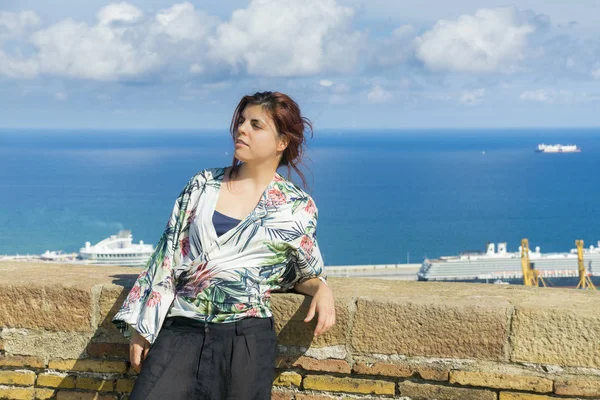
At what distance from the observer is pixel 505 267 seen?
61.0 m

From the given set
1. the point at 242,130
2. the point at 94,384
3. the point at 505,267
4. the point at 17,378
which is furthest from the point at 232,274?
the point at 505,267

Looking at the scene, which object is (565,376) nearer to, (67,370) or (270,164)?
(270,164)

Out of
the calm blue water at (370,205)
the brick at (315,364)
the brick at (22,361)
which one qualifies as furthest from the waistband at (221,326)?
the calm blue water at (370,205)

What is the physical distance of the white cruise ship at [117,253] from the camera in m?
54.5

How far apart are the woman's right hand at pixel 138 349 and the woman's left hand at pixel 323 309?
53 centimetres

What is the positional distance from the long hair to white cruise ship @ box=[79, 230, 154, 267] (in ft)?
171

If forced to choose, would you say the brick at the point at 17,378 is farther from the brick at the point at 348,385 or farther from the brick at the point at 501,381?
the brick at the point at 501,381

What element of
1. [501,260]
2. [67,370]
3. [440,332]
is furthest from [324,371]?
[501,260]

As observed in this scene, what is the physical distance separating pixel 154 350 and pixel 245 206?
56 centimetres

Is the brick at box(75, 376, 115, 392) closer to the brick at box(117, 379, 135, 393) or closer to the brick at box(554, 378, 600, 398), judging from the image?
the brick at box(117, 379, 135, 393)

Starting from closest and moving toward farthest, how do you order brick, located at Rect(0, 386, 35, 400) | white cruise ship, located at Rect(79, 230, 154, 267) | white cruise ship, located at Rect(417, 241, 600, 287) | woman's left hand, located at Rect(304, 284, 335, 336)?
woman's left hand, located at Rect(304, 284, 335, 336) → brick, located at Rect(0, 386, 35, 400) → white cruise ship, located at Rect(79, 230, 154, 267) → white cruise ship, located at Rect(417, 241, 600, 287)

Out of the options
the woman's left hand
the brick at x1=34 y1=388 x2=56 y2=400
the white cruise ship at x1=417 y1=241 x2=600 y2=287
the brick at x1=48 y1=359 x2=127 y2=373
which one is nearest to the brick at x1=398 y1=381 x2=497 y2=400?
the woman's left hand

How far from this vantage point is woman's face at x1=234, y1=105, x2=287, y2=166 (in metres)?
2.66

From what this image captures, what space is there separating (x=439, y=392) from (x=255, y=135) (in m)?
1.07
